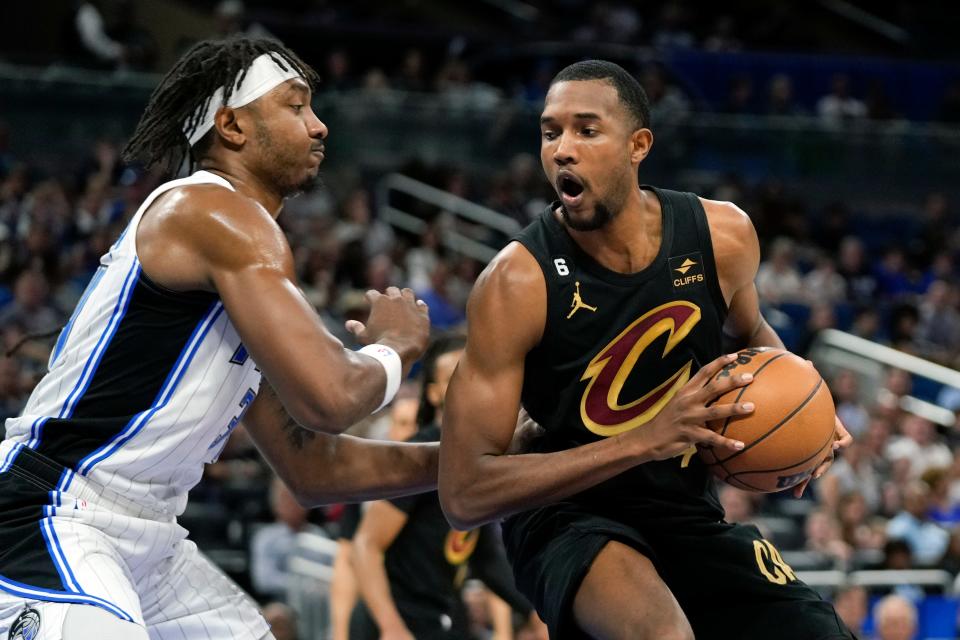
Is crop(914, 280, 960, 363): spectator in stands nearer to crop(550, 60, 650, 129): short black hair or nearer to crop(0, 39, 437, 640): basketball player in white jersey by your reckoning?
crop(550, 60, 650, 129): short black hair

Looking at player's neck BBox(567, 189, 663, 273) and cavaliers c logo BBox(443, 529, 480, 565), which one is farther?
cavaliers c logo BBox(443, 529, 480, 565)

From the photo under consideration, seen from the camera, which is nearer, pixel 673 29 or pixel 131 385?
pixel 131 385

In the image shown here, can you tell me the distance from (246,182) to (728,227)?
155 centimetres

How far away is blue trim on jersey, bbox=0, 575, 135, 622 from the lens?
11.4 ft

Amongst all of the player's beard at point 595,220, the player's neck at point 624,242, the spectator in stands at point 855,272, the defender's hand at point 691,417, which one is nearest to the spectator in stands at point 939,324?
the spectator in stands at point 855,272

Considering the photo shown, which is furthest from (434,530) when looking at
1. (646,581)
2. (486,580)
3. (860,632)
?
(860,632)

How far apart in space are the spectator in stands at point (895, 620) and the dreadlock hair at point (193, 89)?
18.7 feet

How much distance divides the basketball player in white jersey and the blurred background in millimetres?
3471

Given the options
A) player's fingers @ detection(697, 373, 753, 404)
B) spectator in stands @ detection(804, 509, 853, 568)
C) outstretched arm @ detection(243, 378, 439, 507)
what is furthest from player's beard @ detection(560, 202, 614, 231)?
spectator in stands @ detection(804, 509, 853, 568)

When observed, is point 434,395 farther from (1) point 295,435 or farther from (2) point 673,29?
(2) point 673,29

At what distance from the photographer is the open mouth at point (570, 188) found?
427 centimetres

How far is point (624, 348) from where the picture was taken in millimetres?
4289

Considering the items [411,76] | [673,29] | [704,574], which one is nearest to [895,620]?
[704,574]

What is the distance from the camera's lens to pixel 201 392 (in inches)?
151
